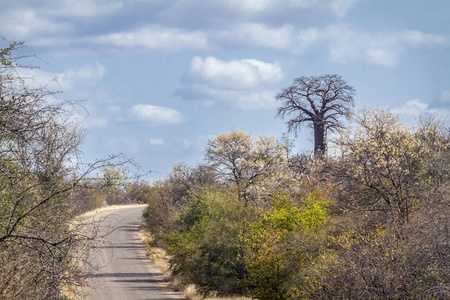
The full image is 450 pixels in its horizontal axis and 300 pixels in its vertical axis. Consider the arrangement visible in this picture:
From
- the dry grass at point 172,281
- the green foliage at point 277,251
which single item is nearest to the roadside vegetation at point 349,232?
the green foliage at point 277,251

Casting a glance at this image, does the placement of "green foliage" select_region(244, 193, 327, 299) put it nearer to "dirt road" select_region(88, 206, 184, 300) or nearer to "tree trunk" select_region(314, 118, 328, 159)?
"dirt road" select_region(88, 206, 184, 300)

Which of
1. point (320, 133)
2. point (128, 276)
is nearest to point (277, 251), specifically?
point (128, 276)

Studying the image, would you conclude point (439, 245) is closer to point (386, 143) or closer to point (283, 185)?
point (386, 143)

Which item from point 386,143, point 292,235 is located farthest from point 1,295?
point 386,143

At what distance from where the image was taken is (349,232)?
1658 centimetres

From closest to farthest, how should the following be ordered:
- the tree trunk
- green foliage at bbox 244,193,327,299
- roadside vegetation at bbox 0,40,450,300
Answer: roadside vegetation at bbox 0,40,450,300
green foliage at bbox 244,193,327,299
the tree trunk

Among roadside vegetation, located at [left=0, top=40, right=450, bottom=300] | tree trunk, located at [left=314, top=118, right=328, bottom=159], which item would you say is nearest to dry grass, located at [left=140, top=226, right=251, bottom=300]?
roadside vegetation, located at [left=0, top=40, right=450, bottom=300]

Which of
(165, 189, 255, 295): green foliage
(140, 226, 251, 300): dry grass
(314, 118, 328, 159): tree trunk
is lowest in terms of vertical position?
(140, 226, 251, 300): dry grass

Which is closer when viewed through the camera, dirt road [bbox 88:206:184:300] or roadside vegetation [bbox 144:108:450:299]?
roadside vegetation [bbox 144:108:450:299]

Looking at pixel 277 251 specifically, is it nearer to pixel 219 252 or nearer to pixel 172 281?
pixel 219 252

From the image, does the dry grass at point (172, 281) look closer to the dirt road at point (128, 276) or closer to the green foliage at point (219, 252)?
the dirt road at point (128, 276)

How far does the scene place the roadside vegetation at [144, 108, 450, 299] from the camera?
12.9m

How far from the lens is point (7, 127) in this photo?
24.9 ft

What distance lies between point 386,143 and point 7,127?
19.8 m
